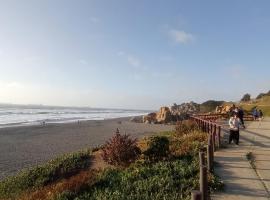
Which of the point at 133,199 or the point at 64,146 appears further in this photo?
the point at 64,146

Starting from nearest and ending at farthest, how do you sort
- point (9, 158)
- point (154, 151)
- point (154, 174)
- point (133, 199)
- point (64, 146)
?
point (133, 199), point (154, 174), point (154, 151), point (9, 158), point (64, 146)

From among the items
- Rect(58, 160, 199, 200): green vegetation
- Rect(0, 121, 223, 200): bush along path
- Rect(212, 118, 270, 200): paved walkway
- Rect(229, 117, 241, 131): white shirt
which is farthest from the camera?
Rect(229, 117, 241, 131): white shirt

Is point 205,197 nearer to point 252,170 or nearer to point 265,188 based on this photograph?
point 265,188

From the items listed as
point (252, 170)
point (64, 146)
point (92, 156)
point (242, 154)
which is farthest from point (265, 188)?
point (64, 146)

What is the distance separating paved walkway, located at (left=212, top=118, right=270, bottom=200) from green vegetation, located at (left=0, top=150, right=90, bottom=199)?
6.63m

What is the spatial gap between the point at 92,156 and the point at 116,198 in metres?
8.75

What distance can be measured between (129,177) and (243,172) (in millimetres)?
3748

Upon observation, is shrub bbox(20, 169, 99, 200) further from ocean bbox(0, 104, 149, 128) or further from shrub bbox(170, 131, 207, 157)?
ocean bbox(0, 104, 149, 128)

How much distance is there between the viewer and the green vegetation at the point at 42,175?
15821 millimetres

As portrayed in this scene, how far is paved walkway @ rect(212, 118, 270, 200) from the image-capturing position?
10295 millimetres

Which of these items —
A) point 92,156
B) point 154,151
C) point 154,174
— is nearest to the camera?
point 154,174

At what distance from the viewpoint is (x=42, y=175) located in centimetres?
1705

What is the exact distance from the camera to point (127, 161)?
51.3 feet

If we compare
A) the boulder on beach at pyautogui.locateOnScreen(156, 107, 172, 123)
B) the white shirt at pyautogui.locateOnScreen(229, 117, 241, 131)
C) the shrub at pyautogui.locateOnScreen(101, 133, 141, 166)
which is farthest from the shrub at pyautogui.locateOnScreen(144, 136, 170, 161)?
the boulder on beach at pyautogui.locateOnScreen(156, 107, 172, 123)
